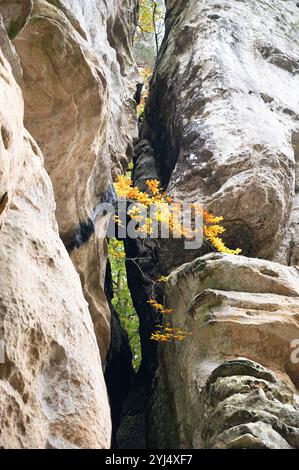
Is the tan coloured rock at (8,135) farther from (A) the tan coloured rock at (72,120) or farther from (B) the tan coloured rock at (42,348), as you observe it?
(A) the tan coloured rock at (72,120)

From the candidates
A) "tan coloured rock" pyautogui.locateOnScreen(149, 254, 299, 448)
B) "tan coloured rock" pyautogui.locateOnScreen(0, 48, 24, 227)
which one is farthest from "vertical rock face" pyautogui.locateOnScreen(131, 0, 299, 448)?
"tan coloured rock" pyautogui.locateOnScreen(0, 48, 24, 227)

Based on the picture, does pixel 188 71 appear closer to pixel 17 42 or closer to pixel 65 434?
pixel 17 42

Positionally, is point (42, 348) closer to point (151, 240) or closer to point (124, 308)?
point (151, 240)

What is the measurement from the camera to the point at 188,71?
17.3 meters

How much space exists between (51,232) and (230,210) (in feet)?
22.9

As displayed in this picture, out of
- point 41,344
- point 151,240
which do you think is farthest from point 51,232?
point 151,240

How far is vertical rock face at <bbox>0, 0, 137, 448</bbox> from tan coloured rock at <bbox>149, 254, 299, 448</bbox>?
79.4 inches

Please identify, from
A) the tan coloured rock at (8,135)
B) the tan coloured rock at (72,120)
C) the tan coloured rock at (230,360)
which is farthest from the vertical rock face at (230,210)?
the tan coloured rock at (8,135)

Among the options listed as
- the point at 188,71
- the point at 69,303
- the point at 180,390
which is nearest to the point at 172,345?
the point at 180,390

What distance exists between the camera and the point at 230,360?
334 inches

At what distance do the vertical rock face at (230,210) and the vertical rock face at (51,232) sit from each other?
2223 millimetres

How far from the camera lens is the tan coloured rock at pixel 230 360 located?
277 inches

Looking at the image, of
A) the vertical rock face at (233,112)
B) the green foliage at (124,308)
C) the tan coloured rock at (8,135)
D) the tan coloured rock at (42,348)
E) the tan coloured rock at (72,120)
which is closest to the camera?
the tan coloured rock at (42,348)

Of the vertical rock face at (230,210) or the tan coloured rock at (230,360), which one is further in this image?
the vertical rock face at (230,210)
